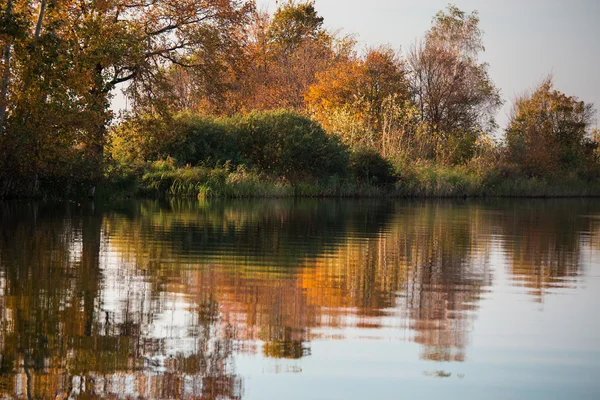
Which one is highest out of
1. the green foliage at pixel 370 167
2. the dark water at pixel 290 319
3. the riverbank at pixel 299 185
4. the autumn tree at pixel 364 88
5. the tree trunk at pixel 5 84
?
the autumn tree at pixel 364 88

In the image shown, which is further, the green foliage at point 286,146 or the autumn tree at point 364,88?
the autumn tree at point 364,88

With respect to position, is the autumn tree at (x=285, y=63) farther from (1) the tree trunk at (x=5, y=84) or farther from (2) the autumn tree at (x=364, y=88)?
(1) the tree trunk at (x=5, y=84)

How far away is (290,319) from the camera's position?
7.39 metres

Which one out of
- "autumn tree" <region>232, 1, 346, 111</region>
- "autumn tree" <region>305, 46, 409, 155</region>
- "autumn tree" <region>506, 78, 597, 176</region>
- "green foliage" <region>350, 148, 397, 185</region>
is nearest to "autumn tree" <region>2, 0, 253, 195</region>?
"green foliage" <region>350, 148, 397, 185</region>

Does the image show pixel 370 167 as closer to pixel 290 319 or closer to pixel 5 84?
pixel 5 84

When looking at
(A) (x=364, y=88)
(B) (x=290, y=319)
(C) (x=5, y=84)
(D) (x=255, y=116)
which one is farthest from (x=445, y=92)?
(B) (x=290, y=319)

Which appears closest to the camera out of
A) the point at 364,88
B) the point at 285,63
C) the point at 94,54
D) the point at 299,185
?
the point at 94,54

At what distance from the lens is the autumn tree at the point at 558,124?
60500mm

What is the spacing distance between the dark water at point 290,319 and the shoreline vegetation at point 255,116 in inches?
452

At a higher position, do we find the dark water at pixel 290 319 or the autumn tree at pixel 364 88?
the autumn tree at pixel 364 88

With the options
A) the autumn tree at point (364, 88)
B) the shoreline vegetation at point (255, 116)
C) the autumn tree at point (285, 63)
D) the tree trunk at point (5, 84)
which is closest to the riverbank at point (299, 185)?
the shoreline vegetation at point (255, 116)

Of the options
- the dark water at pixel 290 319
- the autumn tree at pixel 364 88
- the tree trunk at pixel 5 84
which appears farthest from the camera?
the autumn tree at pixel 364 88

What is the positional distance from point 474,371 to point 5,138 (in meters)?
22.3

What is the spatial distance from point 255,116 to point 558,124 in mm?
31273
